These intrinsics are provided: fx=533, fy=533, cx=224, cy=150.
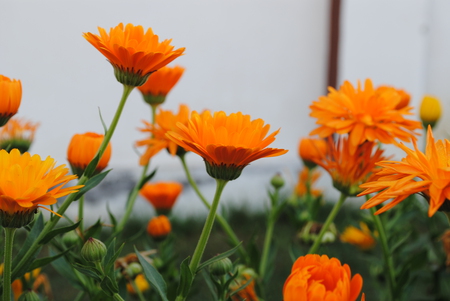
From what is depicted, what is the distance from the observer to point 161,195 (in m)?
0.91

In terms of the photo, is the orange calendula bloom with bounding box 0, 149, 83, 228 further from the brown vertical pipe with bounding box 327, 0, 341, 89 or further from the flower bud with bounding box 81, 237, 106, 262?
the brown vertical pipe with bounding box 327, 0, 341, 89

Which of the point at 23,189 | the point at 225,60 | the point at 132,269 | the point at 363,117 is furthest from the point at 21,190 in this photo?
the point at 225,60

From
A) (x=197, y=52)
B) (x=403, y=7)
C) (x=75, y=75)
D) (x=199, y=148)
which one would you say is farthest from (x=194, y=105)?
(x=199, y=148)

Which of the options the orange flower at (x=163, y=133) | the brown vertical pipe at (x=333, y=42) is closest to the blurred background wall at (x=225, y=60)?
the brown vertical pipe at (x=333, y=42)

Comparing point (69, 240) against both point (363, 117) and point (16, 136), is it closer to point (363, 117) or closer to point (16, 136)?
point (16, 136)

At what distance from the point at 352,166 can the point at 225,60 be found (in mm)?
1640

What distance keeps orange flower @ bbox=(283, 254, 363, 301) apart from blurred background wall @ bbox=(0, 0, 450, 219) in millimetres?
1620

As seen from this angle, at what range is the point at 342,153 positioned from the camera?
23.3 inches

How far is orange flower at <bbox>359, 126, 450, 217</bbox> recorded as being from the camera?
1.22 ft

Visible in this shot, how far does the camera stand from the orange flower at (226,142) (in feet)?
1.30

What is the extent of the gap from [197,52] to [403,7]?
0.83m

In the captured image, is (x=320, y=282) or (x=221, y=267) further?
(x=221, y=267)

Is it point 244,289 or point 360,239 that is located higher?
point 244,289

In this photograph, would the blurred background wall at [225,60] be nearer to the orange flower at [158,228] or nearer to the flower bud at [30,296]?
the orange flower at [158,228]
